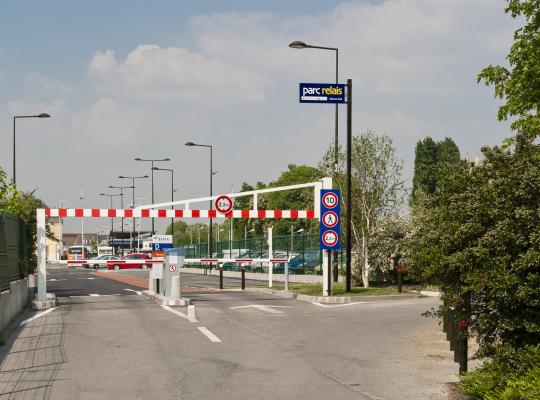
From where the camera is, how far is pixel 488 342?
9086 millimetres

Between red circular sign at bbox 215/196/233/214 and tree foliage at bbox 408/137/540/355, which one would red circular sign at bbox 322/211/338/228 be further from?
tree foliage at bbox 408/137/540/355

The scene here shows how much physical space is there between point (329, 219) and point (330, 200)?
623 millimetres

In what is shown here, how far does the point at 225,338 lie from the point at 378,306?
28.3 ft

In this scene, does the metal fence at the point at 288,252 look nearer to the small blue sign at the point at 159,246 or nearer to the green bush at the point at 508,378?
the small blue sign at the point at 159,246

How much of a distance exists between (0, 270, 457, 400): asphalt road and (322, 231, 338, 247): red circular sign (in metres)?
4.88

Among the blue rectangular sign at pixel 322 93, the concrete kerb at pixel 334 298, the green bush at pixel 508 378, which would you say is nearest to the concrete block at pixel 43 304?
the concrete kerb at pixel 334 298

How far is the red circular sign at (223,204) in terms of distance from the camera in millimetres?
25516

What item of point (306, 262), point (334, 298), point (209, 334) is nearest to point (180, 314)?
point (209, 334)

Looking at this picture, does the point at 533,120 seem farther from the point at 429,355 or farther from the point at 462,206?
the point at 462,206

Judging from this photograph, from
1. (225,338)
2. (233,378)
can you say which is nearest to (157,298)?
(225,338)

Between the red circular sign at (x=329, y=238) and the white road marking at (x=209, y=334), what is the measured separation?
9.11m

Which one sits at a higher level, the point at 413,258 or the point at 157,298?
the point at 413,258

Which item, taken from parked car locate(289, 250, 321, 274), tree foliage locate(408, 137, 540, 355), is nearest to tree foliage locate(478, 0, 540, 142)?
tree foliage locate(408, 137, 540, 355)

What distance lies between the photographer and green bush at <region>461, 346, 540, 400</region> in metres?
7.41
